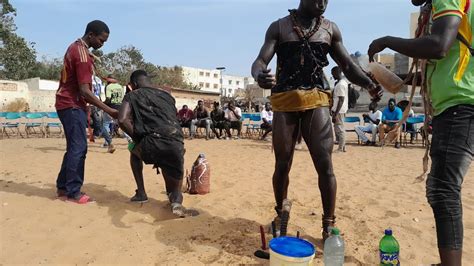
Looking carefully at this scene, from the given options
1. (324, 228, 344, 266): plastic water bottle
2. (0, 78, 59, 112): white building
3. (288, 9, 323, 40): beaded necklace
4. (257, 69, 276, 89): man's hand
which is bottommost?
(324, 228, 344, 266): plastic water bottle

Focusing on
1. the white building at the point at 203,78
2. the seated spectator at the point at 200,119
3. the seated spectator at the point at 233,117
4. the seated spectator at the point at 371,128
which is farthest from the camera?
the white building at the point at 203,78

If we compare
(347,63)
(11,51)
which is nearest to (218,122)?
(347,63)

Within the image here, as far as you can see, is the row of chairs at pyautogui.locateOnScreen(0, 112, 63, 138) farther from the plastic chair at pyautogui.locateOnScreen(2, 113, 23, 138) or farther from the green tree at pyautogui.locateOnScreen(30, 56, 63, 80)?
the green tree at pyautogui.locateOnScreen(30, 56, 63, 80)

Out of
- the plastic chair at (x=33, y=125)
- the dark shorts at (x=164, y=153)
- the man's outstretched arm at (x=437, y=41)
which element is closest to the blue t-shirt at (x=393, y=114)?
the dark shorts at (x=164, y=153)

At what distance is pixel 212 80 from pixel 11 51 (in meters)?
64.4

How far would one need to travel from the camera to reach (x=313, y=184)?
5.47 m

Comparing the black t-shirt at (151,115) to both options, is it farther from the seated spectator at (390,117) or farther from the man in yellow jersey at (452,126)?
the seated spectator at (390,117)

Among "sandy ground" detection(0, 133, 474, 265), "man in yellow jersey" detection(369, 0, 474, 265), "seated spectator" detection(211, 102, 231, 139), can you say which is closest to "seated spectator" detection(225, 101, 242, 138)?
"seated spectator" detection(211, 102, 231, 139)

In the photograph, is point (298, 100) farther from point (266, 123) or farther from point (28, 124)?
point (28, 124)

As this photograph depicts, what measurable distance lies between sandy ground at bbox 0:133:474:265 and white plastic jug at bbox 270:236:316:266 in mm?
567

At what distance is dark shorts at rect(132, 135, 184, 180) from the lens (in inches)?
157

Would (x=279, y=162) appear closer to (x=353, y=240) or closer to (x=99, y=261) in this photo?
(x=353, y=240)

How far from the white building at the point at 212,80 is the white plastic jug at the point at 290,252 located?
81.7m

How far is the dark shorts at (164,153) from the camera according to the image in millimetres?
3996
